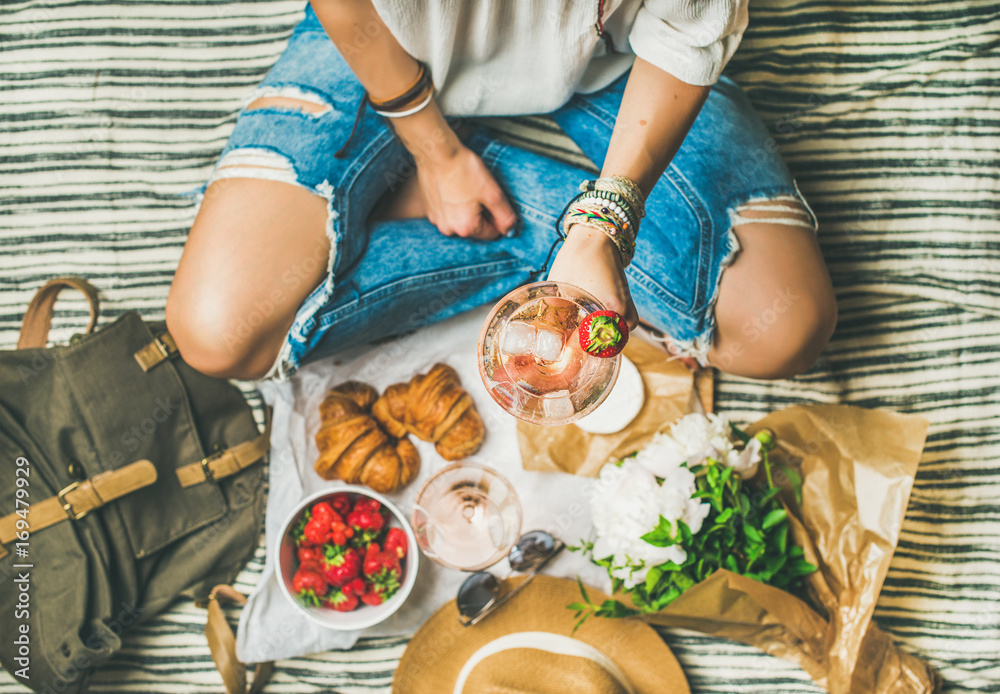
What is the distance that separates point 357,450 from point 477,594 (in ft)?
1.28

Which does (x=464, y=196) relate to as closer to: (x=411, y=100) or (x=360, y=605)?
(x=411, y=100)

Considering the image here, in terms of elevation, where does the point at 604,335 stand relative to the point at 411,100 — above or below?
below

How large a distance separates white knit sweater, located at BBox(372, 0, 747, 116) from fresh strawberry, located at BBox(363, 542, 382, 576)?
34.2 inches

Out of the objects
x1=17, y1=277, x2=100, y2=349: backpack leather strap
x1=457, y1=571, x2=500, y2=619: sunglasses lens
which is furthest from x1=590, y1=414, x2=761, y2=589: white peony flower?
x1=17, y1=277, x2=100, y2=349: backpack leather strap

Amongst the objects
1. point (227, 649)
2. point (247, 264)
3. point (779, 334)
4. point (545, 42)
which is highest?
point (545, 42)

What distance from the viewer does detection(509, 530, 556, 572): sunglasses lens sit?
4.19ft

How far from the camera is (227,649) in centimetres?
127

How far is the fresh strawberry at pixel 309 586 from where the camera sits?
1.21m

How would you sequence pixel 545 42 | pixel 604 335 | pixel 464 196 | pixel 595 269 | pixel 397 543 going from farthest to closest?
pixel 397 543
pixel 464 196
pixel 545 42
pixel 595 269
pixel 604 335

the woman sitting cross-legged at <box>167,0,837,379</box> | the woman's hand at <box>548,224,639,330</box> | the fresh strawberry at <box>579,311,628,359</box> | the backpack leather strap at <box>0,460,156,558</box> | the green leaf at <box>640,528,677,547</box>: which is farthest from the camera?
the backpack leather strap at <box>0,460,156,558</box>

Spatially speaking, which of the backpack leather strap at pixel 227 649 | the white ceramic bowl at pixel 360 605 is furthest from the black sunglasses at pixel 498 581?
the backpack leather strap at pixel 227 649

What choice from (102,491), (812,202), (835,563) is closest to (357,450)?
(102,491)

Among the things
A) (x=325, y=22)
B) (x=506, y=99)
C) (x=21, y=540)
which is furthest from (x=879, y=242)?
(x=21, y=540)

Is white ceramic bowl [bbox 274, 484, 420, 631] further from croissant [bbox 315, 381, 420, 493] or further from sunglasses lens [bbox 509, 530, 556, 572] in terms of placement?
sunglasses lens [bbox 509, 530, 556, 572]
